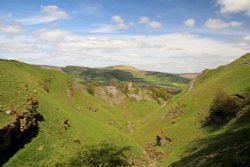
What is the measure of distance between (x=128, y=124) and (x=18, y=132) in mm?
101458

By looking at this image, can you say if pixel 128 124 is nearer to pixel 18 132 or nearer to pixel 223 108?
pixel 223 108

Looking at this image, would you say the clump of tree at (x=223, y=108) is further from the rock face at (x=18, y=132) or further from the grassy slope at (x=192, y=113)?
the rock face at (x=18, y=132)

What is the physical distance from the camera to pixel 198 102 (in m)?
140

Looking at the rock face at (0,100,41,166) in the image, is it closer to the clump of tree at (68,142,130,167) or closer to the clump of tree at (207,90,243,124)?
the clump of tree at (68,142,130,167)

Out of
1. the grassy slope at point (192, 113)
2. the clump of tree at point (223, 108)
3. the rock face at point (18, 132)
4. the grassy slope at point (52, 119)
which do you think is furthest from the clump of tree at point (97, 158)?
the clump of tree at point (223, 108)

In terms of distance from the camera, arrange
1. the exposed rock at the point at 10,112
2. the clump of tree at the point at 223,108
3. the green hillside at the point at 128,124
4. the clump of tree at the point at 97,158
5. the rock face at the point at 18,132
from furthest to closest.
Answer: the clump of tree at the point at 223,108, the exposed rock at the point at 10,112, the rock face at the point at 18,132, the green hillside at the point at 128,124, the clump of tree at the point at 97,158

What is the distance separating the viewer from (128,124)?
177750mm

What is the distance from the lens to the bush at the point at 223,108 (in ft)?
335

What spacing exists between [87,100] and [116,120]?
724 inches

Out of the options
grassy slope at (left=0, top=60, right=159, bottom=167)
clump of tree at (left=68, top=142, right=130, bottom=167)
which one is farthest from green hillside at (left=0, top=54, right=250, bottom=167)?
clump of tree at (left=68, top=142, right=130, bottom=167)

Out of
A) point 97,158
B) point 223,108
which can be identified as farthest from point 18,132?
point 223,108

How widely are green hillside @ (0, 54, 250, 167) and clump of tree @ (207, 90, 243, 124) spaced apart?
1.03ft

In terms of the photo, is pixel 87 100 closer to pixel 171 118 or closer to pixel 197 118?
pixel 171 118

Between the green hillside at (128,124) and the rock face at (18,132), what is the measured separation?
370 mm
